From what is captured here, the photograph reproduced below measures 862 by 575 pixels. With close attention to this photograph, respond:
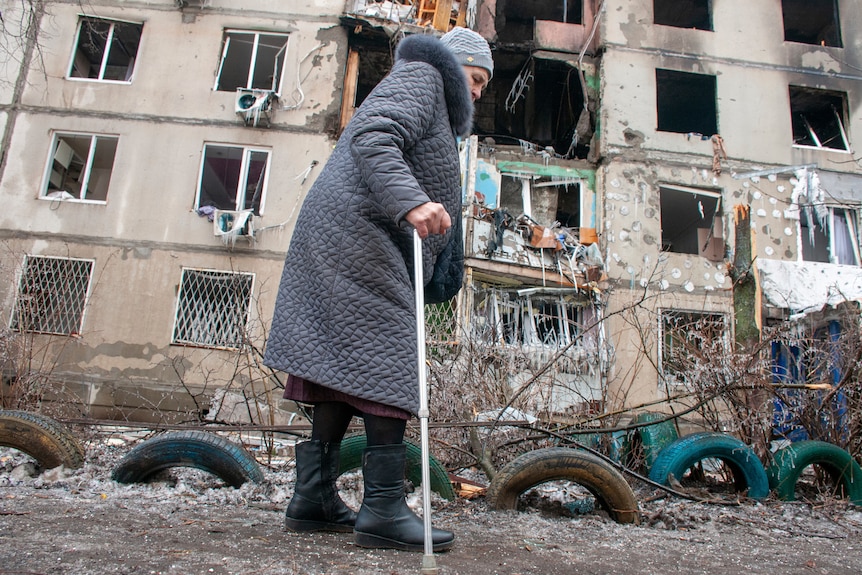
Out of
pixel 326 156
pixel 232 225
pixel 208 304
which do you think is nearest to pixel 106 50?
pixel 232 225

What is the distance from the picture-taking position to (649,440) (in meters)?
4.16

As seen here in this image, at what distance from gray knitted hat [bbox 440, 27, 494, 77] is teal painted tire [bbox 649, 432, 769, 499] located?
2.33 m

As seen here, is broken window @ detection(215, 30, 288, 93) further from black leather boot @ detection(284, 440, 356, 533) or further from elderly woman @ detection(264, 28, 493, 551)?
black leather boot @ detection(284, 440, 356, 533)

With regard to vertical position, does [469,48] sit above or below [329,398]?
above

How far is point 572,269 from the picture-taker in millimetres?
14055

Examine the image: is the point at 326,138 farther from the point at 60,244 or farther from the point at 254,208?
the point at 60,244

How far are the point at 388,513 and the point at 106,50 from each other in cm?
1596

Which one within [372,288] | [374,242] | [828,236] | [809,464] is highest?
[828,236]

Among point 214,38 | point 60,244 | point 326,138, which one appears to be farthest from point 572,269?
point 60,244

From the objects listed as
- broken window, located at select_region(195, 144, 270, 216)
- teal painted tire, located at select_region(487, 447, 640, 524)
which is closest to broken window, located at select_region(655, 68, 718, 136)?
broken window, located at select_region(195, 144, 270, 216)

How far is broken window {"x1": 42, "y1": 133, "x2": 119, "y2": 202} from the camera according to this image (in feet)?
45.6

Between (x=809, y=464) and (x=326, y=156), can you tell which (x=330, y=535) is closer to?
(x=809, y=464)

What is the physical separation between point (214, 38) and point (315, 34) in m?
2.44

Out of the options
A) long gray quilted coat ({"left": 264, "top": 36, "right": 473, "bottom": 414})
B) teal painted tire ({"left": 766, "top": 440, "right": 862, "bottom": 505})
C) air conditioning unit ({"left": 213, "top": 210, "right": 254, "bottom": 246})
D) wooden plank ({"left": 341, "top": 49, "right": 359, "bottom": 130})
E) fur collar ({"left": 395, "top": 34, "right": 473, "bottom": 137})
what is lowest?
teal painted tire ({"left": 766, "top": 440, "right": 862, "bottom": 505})
